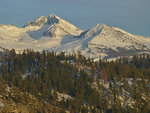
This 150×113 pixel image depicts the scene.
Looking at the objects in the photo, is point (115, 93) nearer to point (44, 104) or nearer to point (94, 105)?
point (94, 105)

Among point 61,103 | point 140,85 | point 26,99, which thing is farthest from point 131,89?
point 26,99

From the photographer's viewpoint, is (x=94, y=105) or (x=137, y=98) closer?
(x=94, y=105)

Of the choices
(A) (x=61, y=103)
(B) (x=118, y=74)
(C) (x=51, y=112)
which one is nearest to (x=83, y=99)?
(A) (x=61, y=103)

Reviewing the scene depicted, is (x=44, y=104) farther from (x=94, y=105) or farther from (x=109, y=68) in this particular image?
(x=109, y=68)

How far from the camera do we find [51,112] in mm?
104188

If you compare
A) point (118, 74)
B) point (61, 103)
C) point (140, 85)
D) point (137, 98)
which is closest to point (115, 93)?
point (137, 98)

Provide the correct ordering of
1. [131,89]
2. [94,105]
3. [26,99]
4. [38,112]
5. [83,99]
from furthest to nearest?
[131,89], [83,99], [94,105], [26,99], [38,112]

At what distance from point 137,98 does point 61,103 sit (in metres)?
44.8

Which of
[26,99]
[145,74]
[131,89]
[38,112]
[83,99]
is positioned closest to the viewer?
[38,112]

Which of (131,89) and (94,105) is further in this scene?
(131,89)

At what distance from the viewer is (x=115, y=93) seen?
5276 inches

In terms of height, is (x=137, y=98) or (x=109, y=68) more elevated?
(x=109, y=68)

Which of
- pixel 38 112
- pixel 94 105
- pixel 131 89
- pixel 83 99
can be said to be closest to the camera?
pixel 38 112

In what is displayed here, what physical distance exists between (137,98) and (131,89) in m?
10.1
